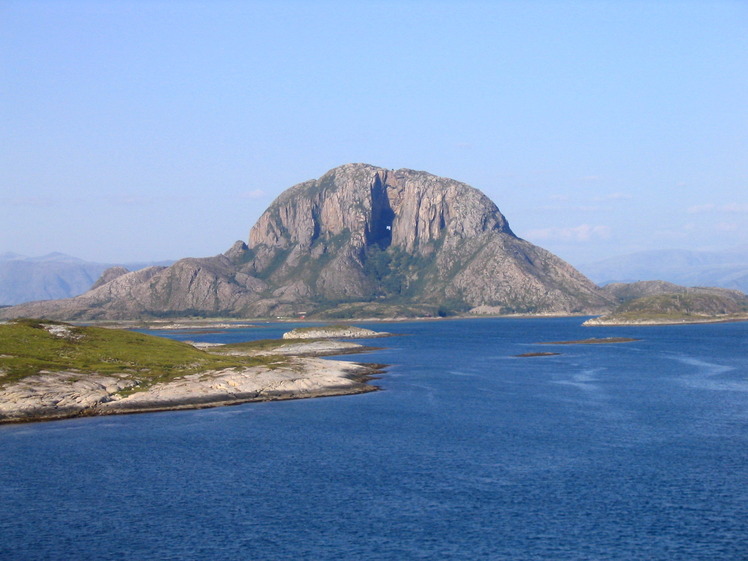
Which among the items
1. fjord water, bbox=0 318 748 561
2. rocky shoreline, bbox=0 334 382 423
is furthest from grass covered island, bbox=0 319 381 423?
fjord water, bbox=0 318 748 561

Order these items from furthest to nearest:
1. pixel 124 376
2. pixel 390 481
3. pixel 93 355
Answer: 1. pixel 93 355
2. pixel 124 376
3. pixel 390 481

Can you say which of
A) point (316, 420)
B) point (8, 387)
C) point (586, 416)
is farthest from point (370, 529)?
point (8, 387)

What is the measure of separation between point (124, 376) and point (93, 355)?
58.9ft

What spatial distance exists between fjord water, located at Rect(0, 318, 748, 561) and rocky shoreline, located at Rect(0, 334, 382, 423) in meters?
5.68

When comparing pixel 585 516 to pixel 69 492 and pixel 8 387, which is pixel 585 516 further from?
pixel 8 387

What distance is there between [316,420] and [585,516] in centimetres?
4817

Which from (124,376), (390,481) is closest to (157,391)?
(124,376)

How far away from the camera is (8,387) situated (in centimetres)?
10681

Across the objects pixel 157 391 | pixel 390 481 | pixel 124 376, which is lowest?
pixel 390 481

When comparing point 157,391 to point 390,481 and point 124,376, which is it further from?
point 390,481

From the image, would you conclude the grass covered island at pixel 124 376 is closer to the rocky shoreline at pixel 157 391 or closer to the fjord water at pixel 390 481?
the rocky shoreline at pixel 157 391

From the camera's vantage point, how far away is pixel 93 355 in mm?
137500

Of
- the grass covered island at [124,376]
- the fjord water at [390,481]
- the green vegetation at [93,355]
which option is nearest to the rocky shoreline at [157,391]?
the grass covered island at [124,376]

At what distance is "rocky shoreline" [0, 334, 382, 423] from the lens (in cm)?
10450
